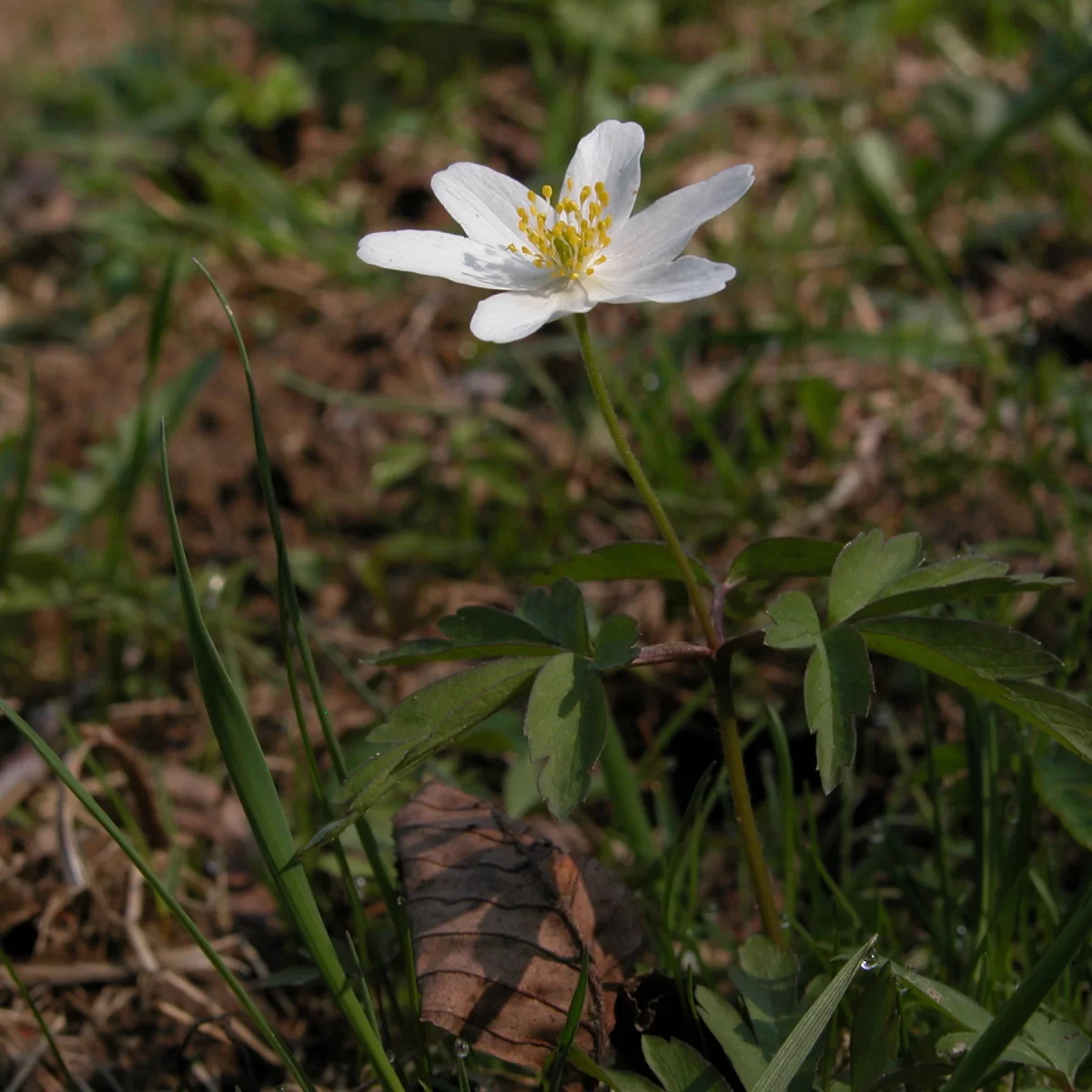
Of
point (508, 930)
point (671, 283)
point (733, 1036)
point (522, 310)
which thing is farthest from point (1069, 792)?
point (522, 310)

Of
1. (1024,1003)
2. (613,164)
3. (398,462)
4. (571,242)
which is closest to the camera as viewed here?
(1024,1003)

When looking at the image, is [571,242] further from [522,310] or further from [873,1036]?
[873,1036]

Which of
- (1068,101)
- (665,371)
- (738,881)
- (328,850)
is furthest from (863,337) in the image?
(328,850)

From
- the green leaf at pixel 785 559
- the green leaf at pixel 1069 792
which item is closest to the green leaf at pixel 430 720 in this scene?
the green leaf at pixel 785 559

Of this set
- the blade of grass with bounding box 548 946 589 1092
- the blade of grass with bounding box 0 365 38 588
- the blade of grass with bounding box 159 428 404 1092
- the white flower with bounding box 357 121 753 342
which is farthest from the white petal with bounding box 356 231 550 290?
the blade of grass with bounding box 0 365 38 588

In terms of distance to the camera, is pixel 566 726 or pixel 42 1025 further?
pixel 42 1025

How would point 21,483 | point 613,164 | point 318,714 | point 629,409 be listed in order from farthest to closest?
point 629,409 → point 21,483 → point 613,164 → point 318,714

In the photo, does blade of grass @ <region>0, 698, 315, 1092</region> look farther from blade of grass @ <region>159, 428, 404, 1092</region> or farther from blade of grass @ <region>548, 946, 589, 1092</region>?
blade of grass @ <region>548, 946, 589, 1092</region>

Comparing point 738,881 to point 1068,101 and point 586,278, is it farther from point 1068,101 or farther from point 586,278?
point 1068,101
